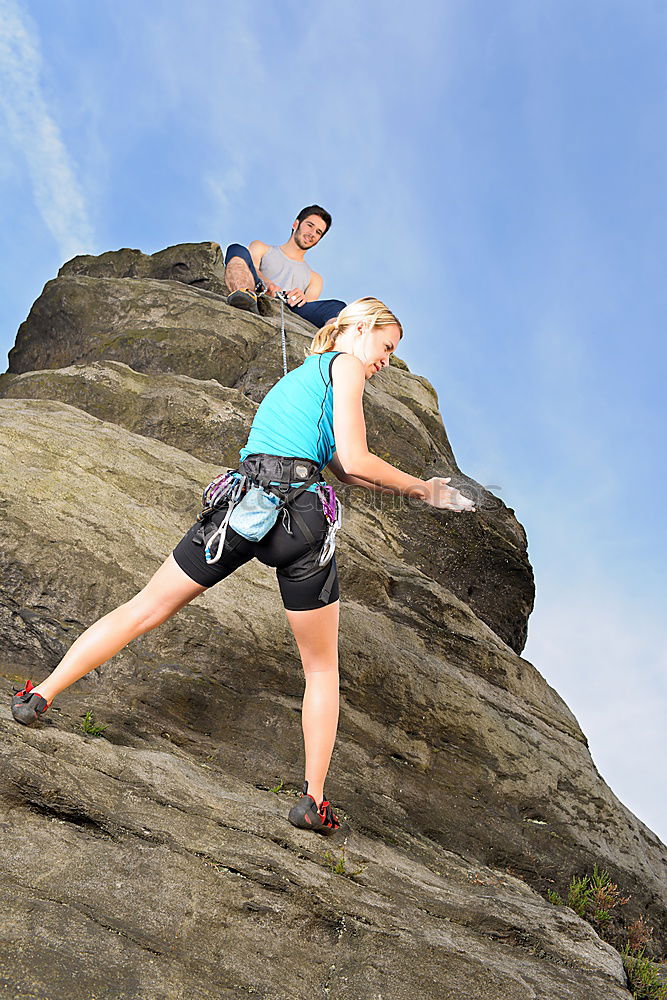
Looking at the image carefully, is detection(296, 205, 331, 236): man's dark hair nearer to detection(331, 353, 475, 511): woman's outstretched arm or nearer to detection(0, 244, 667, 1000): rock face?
detection(0, 244, 667, 1000): rock face

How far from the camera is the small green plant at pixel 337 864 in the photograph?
5012mm

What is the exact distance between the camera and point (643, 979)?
Answer: 6.46m

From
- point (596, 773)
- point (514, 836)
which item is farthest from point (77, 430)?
point (596, 773)

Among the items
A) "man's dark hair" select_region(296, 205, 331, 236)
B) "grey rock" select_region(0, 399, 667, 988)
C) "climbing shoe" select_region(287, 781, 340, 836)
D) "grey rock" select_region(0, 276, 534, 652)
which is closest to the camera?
"climbing shoe" select_region(287, 781, 340, 836)

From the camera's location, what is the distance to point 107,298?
15.1 meters

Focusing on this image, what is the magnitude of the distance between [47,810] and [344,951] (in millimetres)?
1804

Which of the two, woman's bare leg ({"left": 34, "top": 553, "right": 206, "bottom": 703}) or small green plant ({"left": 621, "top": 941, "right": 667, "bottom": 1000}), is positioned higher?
woman's bare leg ({"left": 34, "top": 553, "right": 206, "bottom": 703})

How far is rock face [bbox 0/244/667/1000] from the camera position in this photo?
4.05 metres

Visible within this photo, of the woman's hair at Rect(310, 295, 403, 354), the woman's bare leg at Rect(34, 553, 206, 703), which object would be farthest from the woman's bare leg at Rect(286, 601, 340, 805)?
the woman's hair at Rect(310, 295, 403, 354)

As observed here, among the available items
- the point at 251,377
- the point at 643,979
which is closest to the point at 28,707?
the point at 643,979

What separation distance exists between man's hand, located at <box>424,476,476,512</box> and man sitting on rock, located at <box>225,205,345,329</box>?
34.2 feet

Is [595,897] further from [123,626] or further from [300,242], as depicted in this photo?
[300,242]

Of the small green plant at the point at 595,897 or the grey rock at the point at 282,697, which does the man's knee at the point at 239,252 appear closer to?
the grey rock at the point at 282,697

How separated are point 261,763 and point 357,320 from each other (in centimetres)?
370
